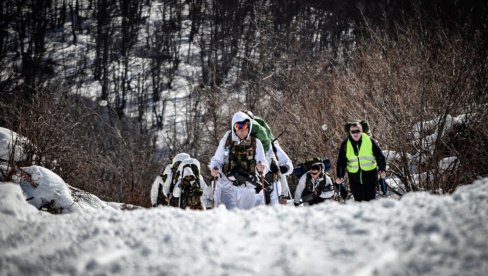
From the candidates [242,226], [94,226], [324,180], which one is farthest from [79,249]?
[324,180]

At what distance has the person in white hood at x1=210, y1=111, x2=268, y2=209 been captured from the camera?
6652 mm

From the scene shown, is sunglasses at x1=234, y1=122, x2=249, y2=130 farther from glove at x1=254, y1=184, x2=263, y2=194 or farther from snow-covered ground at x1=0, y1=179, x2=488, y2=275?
snow-covered ground at x1=0, y1=179, x2=488, y2=275

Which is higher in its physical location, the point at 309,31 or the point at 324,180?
the point at 309,31

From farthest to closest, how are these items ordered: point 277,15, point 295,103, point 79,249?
point 277,15 → point 295,103 → point 79,249

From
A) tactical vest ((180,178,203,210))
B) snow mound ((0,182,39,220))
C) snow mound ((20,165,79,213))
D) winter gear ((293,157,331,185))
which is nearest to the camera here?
snow mound ((0,182,39,220))

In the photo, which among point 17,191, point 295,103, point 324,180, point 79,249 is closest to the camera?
point 79,249

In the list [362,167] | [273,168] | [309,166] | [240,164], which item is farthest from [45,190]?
[362,167]

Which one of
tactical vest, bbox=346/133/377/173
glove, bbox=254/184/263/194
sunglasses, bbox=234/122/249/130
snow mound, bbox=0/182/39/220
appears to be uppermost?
sunglasses, bbox=234/122/249/130

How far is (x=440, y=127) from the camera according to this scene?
8.92m

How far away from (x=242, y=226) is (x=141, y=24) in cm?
6472

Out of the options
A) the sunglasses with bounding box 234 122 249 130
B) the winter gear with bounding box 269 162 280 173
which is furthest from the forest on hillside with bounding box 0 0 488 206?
the sunglasses with bounding box 234 122 249 130

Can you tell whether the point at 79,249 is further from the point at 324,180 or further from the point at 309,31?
the point at 309,31

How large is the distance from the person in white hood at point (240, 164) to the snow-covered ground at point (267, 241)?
320 centimetres

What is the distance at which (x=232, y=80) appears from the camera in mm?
53344
